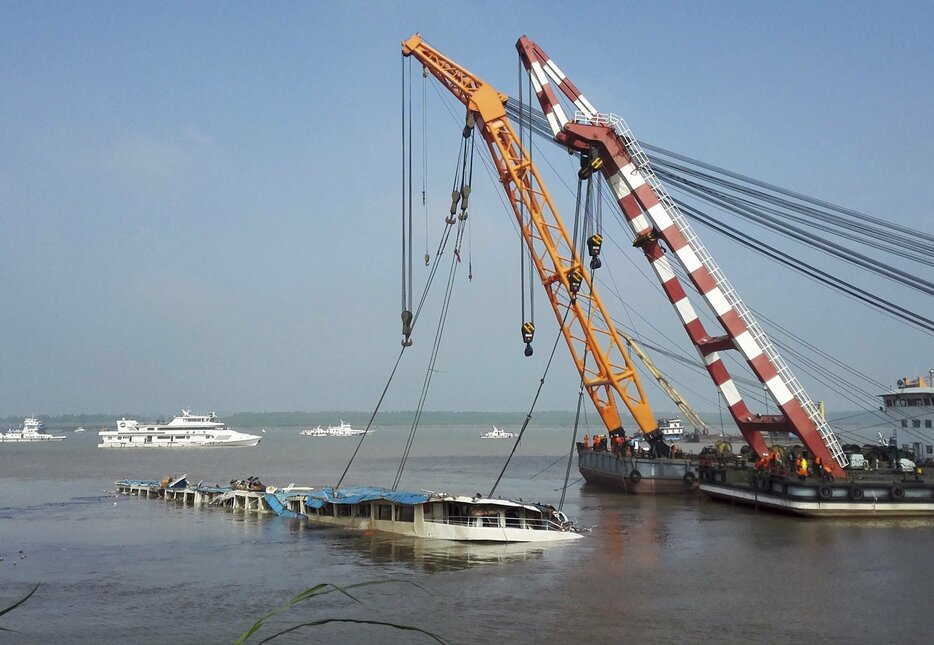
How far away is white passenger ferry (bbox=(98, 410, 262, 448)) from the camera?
109062mm

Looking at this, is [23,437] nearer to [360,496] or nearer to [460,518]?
[360,496]

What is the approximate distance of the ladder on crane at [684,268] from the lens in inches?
1243

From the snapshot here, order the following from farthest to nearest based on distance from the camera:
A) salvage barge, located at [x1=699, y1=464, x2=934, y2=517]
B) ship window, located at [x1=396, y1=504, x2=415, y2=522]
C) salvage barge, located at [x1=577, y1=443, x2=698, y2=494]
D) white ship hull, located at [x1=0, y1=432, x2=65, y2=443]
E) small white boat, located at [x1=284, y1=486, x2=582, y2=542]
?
white ship hull, located at [x1=0, y1=432, x2=65, y2=443], salvage barge, located at [x1=577, y1=443, x2=698, y2=494], salvage barge, located at [x1=699, y1=464, x2=934, y2=517], ship window, located at [x1=396, y1=504, x2=415, y2=522], small white boat, located at [x1=284, y1=486, x2=582, y2=542]

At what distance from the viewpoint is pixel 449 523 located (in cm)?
2622

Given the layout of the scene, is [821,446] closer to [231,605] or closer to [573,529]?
[573,529]

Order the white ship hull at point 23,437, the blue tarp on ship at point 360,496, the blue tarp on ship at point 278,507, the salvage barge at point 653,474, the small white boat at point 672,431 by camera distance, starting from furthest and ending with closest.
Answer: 1. the white ship hull at point 23,437
2. the small white boat at point 672,431
3. the salvage barge at point 653,474
4. the blue tarp on ship at point 278,507
5. the blue tarp on ship at point 360,496

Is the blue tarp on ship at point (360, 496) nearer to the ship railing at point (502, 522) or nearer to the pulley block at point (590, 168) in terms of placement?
the ship railing at point (502, 522)

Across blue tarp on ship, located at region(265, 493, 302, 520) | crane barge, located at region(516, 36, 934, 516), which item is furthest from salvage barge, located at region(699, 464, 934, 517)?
blue tarp on ship, located at region(265, 493, 302, 520)

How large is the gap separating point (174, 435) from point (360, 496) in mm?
87476

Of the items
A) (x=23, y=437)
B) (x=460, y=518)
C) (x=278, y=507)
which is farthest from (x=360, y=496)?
(x=23, y=437)

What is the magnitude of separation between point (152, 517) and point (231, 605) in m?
19.3

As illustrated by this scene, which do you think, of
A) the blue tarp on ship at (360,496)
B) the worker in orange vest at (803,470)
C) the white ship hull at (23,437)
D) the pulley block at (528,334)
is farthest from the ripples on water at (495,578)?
A: the white ship hull at (23,437)

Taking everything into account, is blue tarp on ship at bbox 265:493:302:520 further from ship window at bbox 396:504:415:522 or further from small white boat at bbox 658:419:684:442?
small white boat at bbox 658:419:684:442

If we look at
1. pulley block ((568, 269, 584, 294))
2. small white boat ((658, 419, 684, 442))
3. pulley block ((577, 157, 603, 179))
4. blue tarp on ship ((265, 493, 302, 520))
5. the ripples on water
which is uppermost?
pulley block ((577, 157, 603, 179))
